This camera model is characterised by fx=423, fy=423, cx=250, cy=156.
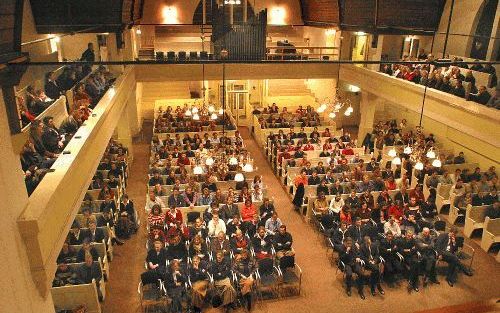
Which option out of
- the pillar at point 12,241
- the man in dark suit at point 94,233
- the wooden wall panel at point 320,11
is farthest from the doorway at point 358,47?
the pillar at point 12,241

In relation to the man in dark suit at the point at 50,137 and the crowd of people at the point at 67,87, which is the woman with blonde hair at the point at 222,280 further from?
the crowd of people at the point at 67,87

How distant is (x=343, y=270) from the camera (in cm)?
981

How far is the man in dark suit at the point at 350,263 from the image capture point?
371 inches

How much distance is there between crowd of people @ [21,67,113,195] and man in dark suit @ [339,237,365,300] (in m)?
6.39

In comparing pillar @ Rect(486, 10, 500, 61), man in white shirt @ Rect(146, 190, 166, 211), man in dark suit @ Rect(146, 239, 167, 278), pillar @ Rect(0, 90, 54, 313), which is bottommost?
man in dark suit @ Rect(146, 239, 167, 278)

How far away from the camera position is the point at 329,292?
952 centimetres

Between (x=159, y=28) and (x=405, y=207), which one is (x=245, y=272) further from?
(x=159, y=28)

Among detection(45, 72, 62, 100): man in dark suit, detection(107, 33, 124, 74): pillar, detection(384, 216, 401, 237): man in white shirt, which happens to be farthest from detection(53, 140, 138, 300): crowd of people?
detection(384, 216, 401, 237): man in white shirt

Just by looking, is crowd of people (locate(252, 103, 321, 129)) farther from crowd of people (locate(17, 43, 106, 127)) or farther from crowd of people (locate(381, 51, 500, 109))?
crowd of people (locate(17, 43, 106, 127))

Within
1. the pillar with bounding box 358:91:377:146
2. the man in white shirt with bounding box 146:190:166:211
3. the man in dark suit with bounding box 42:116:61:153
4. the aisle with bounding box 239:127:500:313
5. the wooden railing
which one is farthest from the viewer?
the wooden railing

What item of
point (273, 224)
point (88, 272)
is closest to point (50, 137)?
point (88, 272)

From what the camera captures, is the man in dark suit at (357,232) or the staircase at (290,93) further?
the staircase at (290,93)

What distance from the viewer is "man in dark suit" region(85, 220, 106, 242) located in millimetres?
9859

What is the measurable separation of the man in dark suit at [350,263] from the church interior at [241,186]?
1.4 inches
